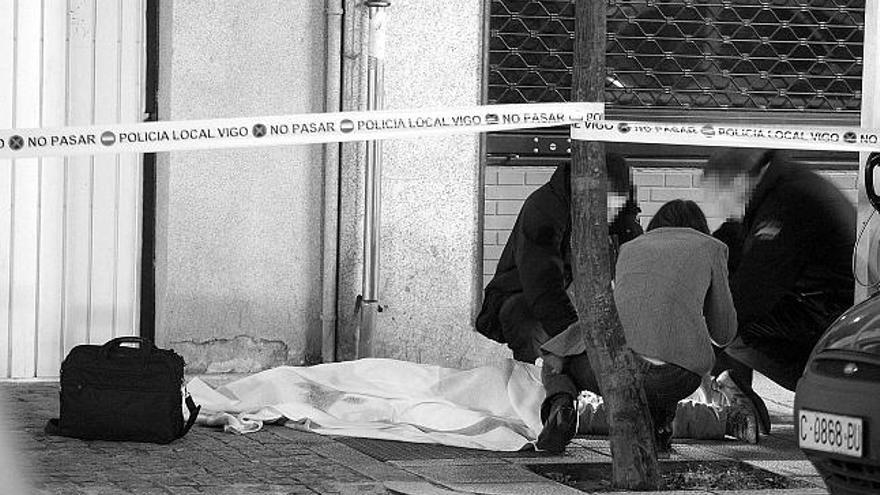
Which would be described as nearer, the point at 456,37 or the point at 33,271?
the point at 33,271

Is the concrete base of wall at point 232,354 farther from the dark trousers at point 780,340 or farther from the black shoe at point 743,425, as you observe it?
the black shoe at point 743,425

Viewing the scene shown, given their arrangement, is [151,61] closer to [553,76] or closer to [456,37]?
[456,37]

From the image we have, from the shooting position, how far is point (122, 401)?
6.78 m

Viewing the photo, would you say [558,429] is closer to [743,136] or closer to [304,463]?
[304,463]

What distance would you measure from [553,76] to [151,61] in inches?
99.3

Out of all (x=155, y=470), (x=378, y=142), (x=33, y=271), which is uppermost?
(x=378, y=142)

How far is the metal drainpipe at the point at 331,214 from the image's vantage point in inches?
372

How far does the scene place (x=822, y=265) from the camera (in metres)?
7.51

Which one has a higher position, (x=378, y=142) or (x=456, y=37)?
(x=456, y=37)

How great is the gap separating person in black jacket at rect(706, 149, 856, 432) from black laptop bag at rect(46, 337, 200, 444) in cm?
272

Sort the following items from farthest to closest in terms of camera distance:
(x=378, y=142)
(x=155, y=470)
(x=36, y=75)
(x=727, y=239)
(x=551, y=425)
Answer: (x=378, y=142) → (x=36, y=75) → (x=727, y=239) → (x=551, y=425) → (x=155, y=470)

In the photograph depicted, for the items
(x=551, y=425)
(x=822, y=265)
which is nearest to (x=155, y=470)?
(x=551, y=425)

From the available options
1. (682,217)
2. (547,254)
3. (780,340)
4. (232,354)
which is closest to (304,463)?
(547,254)

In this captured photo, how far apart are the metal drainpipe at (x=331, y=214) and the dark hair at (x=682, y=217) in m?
2.45
